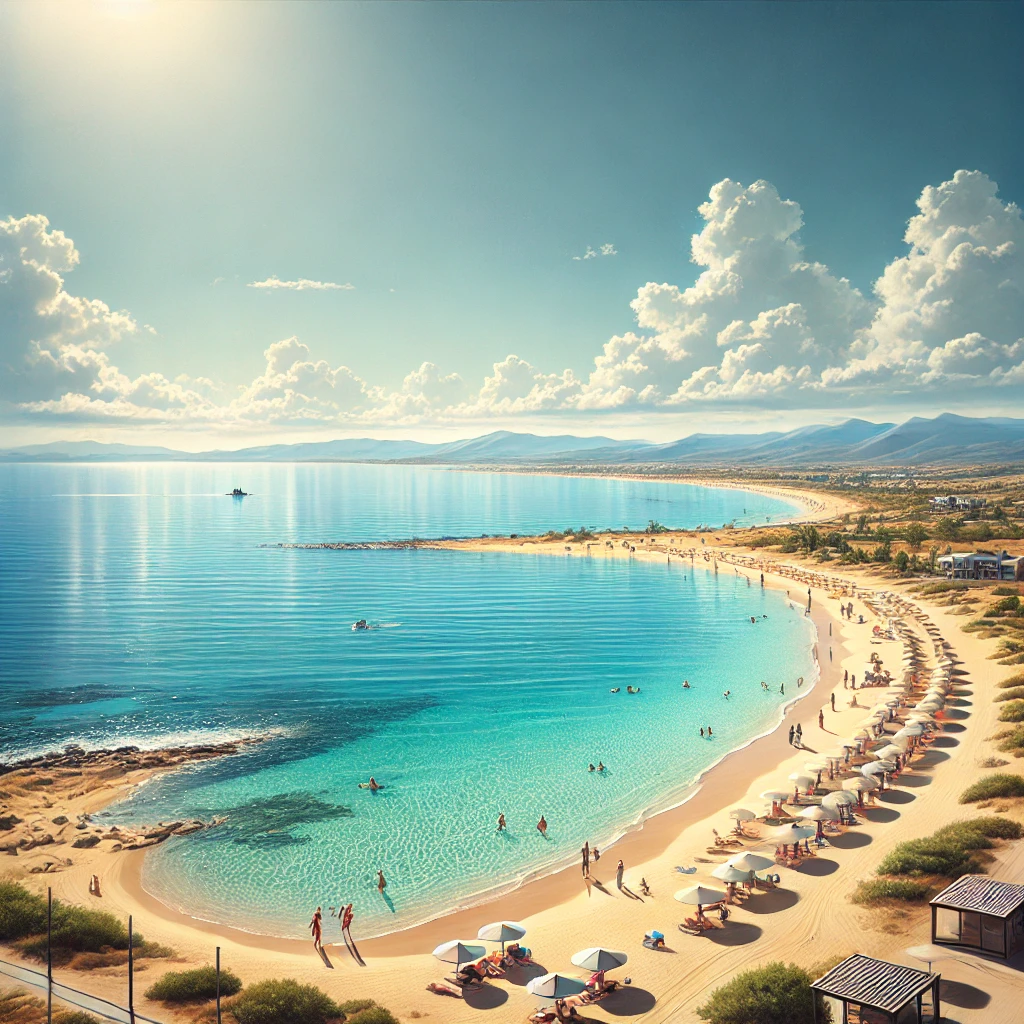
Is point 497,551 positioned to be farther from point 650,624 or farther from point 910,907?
point 910,907

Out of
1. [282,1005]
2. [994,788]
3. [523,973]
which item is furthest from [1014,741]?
[282,1005]

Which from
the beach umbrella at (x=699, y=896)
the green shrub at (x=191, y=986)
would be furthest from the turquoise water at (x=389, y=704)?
the beach umbrella at (x=699, y=896)

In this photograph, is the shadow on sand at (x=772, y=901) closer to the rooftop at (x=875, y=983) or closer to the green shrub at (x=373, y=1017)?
the rooftop at (x=875, y=983)

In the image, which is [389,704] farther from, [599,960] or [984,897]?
[984,897]

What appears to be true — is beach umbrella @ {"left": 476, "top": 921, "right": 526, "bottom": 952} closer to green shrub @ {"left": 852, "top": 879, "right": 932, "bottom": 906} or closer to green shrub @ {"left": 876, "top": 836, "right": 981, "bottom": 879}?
green shrub @ {"left": 852, "top": 879, "right": 932, "bottom": 906}

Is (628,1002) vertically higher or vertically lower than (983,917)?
lower

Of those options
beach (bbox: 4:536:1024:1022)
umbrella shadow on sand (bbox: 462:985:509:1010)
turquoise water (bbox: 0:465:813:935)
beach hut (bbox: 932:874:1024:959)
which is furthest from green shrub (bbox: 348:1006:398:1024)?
beach hut (bbox: 932:874:1024:959)

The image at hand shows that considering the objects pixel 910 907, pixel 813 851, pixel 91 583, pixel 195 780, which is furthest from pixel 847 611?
pixel 91 583
